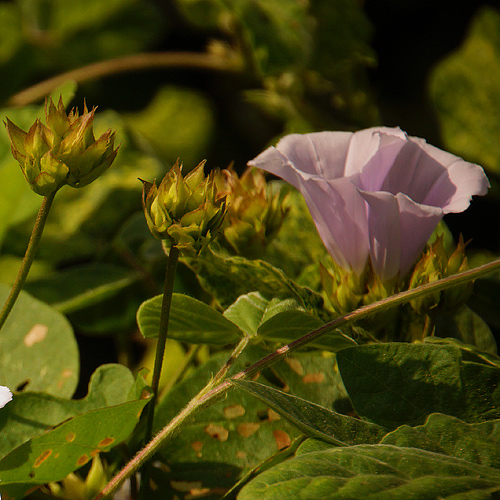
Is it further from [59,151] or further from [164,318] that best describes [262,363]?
[59,151]

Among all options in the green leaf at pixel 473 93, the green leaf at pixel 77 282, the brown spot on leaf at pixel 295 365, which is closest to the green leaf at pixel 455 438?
the brown spot on leaf at pixel 295 365

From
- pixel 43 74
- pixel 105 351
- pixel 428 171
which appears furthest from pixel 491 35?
pixel 43 74

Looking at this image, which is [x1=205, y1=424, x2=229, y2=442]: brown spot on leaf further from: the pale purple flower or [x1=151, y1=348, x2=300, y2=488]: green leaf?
the pale purple flower

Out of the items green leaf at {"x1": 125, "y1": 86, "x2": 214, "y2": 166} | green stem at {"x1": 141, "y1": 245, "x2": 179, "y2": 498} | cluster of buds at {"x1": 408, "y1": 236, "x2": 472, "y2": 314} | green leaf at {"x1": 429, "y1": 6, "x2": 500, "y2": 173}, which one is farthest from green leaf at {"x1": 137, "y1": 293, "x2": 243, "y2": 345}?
green leaf at {"x1": 125, "y1": 86, "x2": 214, "y2": 166}

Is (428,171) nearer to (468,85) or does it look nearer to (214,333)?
(214,333)

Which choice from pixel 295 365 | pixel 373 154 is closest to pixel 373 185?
pixel 373 154

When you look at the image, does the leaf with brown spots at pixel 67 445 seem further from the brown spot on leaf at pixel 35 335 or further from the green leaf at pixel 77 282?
the green leaf at pixel 77 282
